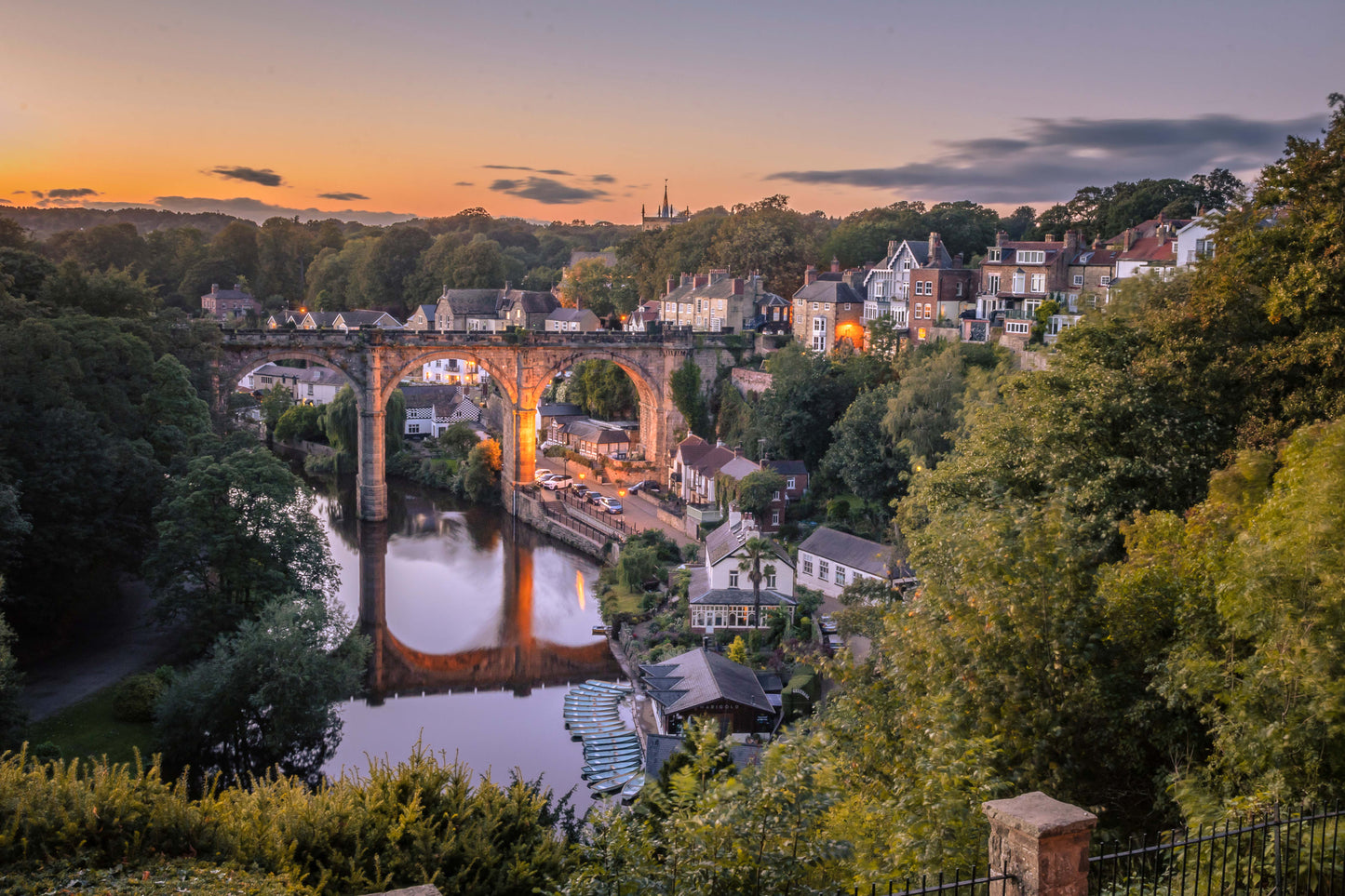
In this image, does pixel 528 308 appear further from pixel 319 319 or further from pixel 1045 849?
pixel 1045 849

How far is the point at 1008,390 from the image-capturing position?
17969mm

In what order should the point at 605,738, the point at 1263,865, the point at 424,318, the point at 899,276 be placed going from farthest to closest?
the point at 424,318 → the point at 899,276 → the point at 605,738 → the point at 1263,865

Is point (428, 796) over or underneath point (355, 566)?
over

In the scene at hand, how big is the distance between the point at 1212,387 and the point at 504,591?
21662 mm

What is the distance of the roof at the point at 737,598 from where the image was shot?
24.9 meters

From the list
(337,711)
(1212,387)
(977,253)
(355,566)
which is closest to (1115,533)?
(1212,387)

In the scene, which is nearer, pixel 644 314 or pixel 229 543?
pixel 229 543

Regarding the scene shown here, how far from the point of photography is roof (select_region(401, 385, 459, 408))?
52094mm

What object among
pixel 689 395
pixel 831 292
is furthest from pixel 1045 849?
pixel 831 292

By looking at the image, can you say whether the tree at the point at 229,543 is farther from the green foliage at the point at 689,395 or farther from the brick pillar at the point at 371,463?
the green foliage at the point at 689,395

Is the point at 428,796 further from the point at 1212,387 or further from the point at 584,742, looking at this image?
the point at 1212,387

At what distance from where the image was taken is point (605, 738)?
68.4ft

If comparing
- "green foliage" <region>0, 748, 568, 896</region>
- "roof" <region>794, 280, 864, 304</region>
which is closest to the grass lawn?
"green foliage" <region>0, 748, 568, 896</region>

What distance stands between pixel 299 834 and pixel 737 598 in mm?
16744
